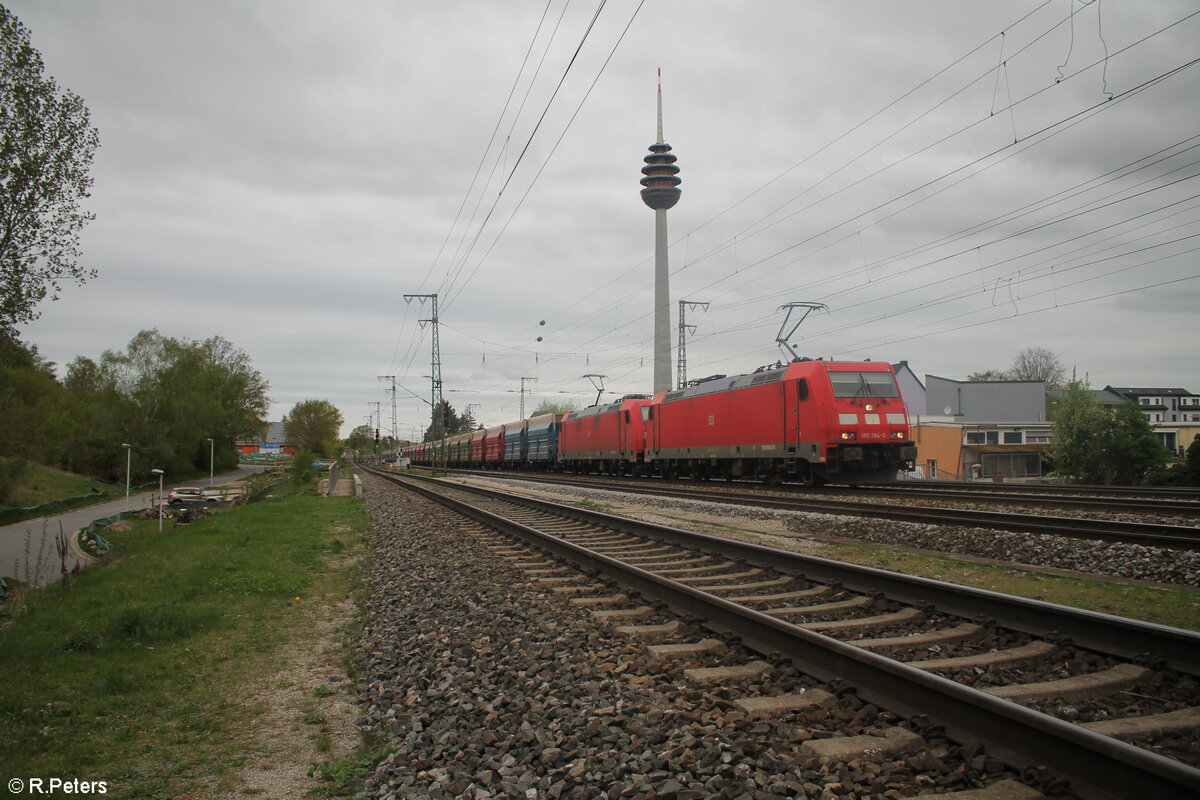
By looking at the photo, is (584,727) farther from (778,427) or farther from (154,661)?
(778,427)

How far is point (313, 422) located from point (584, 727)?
11274cm

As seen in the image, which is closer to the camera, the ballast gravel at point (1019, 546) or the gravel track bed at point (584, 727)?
the gravel track bed at point (584, 727)

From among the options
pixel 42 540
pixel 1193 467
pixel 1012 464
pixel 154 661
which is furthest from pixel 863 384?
pixel 1012 464

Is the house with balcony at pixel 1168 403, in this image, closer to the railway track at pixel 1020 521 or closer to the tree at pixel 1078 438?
the tree at pixel 1078 438

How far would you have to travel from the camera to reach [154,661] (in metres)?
5.78

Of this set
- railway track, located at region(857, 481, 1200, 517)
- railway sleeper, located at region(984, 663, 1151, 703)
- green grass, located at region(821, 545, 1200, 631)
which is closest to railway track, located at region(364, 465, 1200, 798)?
railway sleeper, located at region(984, 663, 1151, 703)

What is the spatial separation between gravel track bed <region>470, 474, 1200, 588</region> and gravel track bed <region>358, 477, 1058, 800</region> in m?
5.58

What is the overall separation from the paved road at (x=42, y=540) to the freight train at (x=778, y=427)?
15.7 m

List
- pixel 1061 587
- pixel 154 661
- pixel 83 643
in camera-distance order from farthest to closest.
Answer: pixel 1061 587
pixel 83 643
pixel 154 661

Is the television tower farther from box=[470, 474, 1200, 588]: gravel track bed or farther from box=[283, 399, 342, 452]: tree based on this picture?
box=[470, 474, 1200, 588]: gravel track bed

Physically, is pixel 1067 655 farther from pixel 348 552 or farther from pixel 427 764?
pixel 348 552

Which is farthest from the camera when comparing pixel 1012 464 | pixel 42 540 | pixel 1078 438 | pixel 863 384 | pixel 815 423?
pixel 1012 464

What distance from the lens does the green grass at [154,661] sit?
12.8ft

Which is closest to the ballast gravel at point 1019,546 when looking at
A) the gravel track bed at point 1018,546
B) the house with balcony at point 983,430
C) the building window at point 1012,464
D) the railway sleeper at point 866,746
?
the gravel track bed at point 1018,546
